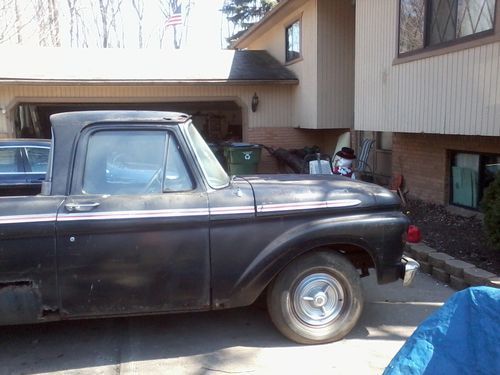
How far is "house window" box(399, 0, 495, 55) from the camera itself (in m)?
5.98

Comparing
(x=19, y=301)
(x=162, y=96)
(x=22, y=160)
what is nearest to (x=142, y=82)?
(x=162, y=96)

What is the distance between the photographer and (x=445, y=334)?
216 centimetres

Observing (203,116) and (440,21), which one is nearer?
(440,21)

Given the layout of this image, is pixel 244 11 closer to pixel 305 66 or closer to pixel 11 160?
pixel 305 66

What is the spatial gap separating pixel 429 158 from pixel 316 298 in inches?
221

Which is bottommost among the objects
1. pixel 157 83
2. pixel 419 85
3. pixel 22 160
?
pixel 22 160

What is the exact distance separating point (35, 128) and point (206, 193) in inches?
655

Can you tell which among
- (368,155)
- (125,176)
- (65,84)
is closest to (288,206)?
(125,176)

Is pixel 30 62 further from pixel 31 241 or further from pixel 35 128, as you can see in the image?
pixel 31 241

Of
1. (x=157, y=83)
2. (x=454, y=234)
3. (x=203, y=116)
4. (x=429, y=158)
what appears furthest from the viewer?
(x=203, y=116)

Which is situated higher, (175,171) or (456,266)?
(175,171)

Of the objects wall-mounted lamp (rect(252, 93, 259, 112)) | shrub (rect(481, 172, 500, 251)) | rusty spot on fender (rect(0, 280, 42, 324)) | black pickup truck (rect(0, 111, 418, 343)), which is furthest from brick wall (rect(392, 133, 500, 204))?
rusty spot on fender (rect(0, 280, 42, 324))

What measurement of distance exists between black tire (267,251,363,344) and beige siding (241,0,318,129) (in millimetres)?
9007

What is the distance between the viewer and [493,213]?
508cm
